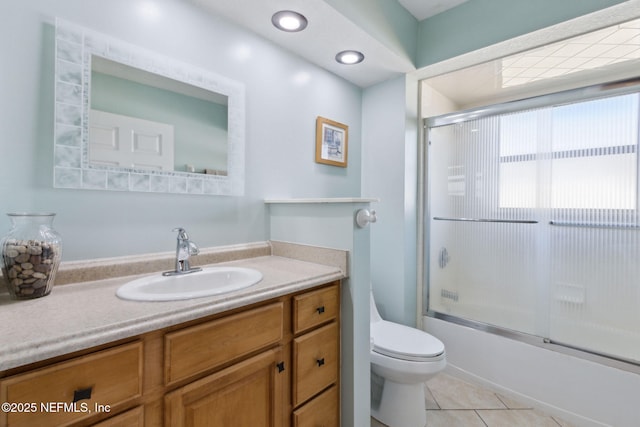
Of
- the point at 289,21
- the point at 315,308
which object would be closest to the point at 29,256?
the point at 315,308

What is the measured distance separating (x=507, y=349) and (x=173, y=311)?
2074 mm

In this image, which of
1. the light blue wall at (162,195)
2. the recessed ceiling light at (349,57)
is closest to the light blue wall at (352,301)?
the light blue wall at (162,195)

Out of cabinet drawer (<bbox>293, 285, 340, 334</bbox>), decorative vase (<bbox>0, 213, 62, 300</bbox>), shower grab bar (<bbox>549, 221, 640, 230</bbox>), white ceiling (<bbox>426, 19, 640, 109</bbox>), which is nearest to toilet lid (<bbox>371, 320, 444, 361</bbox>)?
cabinet drawer (<bbox>293, 285, 340, 334</bbox>)

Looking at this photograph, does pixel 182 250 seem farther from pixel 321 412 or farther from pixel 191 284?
pixel 321 412

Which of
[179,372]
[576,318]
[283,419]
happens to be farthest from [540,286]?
[179,372]

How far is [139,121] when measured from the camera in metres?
1.27

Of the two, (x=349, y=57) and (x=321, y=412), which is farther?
(x=349, y=57)

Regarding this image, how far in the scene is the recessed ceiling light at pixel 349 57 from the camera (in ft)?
6.14

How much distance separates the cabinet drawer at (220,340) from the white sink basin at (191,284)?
0.34ft

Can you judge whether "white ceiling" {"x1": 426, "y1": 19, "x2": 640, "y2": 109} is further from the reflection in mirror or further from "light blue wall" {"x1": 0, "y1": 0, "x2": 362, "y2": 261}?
the reflection in mirror

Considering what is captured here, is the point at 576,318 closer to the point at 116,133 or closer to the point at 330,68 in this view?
the point at 330,68

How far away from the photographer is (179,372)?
33.0 inches

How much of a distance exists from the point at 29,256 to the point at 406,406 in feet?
5.88

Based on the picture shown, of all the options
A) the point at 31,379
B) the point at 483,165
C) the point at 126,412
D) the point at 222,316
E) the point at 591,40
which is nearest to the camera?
the point at 31,379
